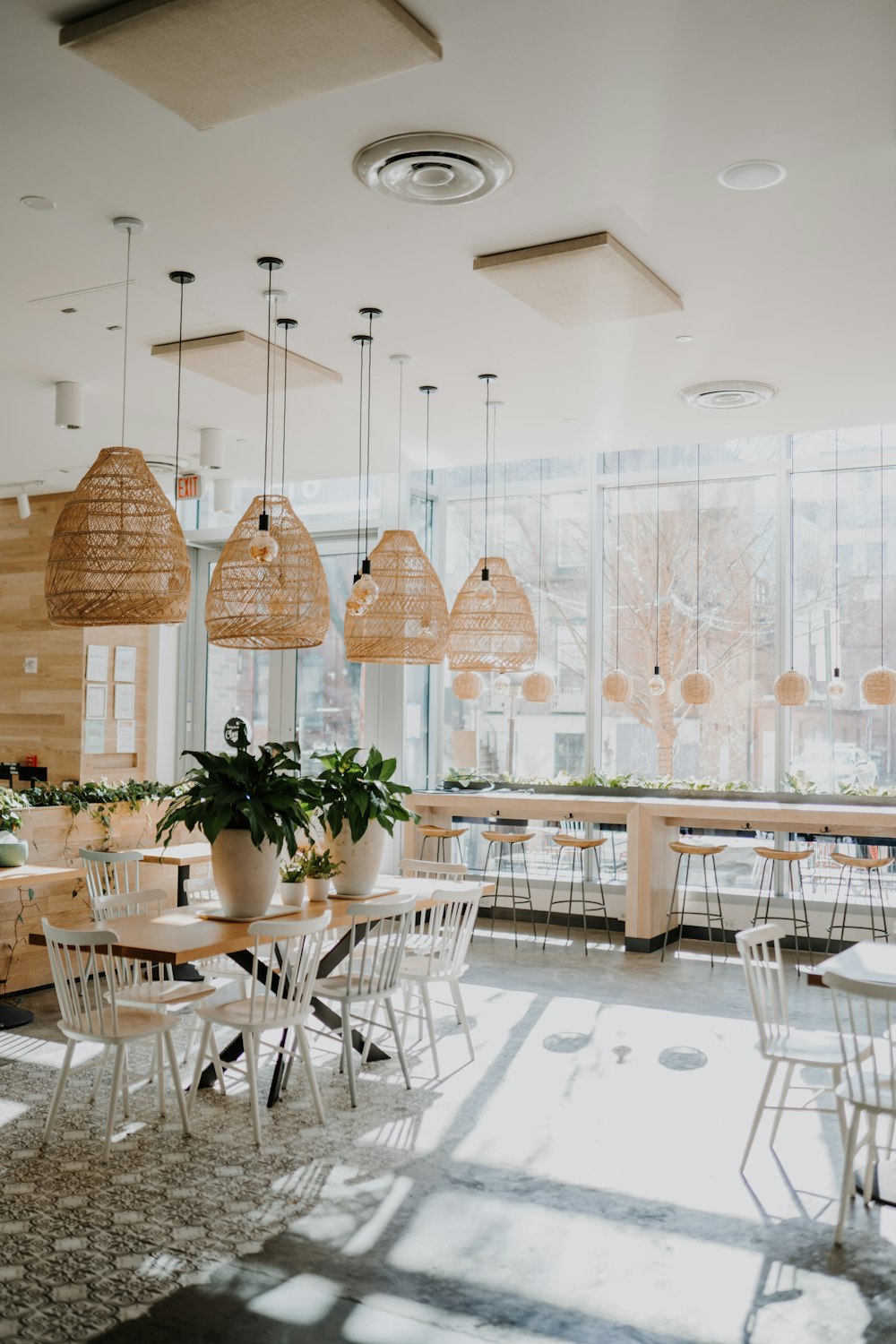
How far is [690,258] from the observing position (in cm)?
481

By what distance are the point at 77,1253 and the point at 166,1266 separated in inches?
12.6

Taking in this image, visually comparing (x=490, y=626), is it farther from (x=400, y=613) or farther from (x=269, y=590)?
(x=269, y=590)

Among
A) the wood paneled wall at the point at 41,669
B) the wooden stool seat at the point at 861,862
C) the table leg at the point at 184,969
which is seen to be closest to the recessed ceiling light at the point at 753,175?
the table leg at the point at 184,969

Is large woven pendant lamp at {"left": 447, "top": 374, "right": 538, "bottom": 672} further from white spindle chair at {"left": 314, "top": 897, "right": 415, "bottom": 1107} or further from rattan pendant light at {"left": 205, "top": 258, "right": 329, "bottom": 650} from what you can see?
white spindle chair at {"left": 314, "top": 897, "right": 415, "bottom": 1107}

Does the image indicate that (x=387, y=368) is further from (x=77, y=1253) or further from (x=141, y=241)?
(x=77, y=1253)

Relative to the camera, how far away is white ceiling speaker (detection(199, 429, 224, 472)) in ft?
25.5

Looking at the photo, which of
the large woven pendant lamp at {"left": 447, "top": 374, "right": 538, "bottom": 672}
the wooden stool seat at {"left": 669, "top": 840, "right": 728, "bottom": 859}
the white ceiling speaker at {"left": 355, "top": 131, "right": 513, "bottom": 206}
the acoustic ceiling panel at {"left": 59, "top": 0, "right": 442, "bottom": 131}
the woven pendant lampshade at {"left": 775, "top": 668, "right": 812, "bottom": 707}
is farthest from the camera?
the woven pendant lampshade at {"left": 775, "top": 668, "right": 812, "bottom": 707}

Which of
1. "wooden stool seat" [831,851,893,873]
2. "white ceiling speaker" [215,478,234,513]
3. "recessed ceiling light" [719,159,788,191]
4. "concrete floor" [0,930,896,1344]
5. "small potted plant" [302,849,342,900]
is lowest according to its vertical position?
"concrete floor" [0,930,896,1344]

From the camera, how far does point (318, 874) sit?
18.7 feet

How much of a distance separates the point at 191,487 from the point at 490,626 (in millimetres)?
3866

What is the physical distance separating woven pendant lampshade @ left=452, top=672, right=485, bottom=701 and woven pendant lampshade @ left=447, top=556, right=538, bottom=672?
3.66 meters

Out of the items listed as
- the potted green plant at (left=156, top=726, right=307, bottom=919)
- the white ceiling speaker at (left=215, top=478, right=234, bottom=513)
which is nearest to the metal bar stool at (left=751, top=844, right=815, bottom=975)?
the potted green plant at (left=156, top=726, right=307, bottom=919)

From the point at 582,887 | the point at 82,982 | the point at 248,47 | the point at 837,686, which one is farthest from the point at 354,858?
the point at 837,686

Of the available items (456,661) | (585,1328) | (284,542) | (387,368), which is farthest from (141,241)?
(585,1328)
